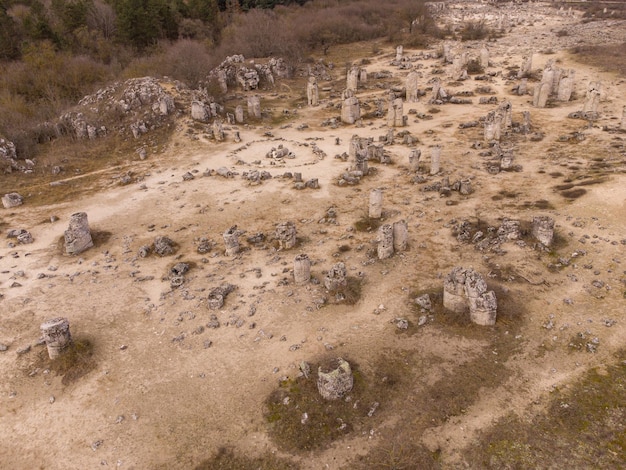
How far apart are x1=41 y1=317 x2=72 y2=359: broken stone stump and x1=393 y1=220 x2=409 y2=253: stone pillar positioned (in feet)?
34.9

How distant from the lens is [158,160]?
25.7m

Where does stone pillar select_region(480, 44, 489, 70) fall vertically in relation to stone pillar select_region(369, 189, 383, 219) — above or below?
above

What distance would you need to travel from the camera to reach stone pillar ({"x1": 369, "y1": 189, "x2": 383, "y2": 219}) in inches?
710

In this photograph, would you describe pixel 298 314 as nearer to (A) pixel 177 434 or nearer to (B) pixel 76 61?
(A) pixel 177 434

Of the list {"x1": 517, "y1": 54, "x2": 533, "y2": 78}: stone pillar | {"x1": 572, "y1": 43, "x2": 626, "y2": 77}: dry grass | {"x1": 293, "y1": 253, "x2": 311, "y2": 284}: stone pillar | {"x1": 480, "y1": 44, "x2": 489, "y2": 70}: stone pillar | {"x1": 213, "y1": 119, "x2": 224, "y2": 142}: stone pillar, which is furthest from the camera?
{"x1": 480, "y1": 44, "x2": 489, "y2": 70}: stone pillar

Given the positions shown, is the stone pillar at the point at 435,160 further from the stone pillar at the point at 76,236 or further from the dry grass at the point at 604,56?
the dry grass at the point at 604,56

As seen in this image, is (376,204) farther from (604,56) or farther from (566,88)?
(604,56)

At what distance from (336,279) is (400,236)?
10.2 ft

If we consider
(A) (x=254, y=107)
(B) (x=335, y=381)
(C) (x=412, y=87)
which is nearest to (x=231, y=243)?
(B) (x=335, y=381)

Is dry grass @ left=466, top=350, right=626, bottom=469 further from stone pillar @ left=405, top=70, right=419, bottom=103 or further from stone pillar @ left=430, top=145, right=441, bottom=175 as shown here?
stone pillar @ left=405, top=70, right=419, bottom=103

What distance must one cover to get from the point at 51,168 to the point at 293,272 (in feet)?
57.1

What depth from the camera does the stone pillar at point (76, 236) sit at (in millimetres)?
17156

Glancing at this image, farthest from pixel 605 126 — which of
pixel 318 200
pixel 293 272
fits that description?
pixel 293 272

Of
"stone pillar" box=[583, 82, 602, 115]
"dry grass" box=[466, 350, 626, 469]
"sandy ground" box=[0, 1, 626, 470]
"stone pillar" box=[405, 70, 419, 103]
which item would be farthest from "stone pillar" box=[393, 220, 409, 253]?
"stone pillar" box=[405, 70, 419, 103]
